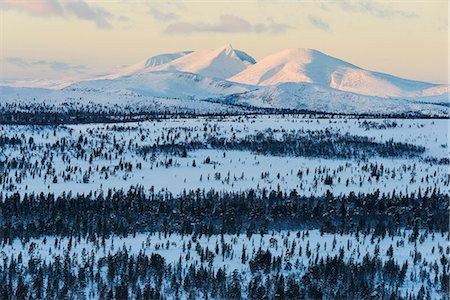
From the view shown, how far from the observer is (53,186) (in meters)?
64.9

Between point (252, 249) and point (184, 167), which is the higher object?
point (184, 167)

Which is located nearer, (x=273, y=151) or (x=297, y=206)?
(x=297, y=206)

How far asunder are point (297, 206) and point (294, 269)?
817 inches

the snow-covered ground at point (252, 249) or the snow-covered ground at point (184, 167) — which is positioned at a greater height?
the snow-covered ground at point (184, 167)

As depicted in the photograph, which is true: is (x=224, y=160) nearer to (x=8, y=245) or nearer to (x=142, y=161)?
(x=142, y=161)

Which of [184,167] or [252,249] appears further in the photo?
[184,167]

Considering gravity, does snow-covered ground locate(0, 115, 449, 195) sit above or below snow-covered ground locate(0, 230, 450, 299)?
above

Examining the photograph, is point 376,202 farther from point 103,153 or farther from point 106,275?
point 103,153

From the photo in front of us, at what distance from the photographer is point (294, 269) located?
38250 millimetres

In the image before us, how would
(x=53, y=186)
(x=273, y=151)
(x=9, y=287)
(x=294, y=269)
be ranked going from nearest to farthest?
1. (x=9, y=287)
2. (x=294, y=269)
3. (x=53, y=186)
4. (x=273, y=151)

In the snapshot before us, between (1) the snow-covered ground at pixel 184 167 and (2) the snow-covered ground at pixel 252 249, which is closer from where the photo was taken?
(2) the snow-covered ground at pixel 252 249

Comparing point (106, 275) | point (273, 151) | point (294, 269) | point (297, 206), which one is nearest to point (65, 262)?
point (106, 275)

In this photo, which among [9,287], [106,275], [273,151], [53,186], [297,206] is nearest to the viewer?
[9,287]

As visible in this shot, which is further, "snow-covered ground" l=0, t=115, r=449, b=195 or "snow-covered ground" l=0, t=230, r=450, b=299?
"snow-covered ground" l=0, t=115, r=449, b=195
